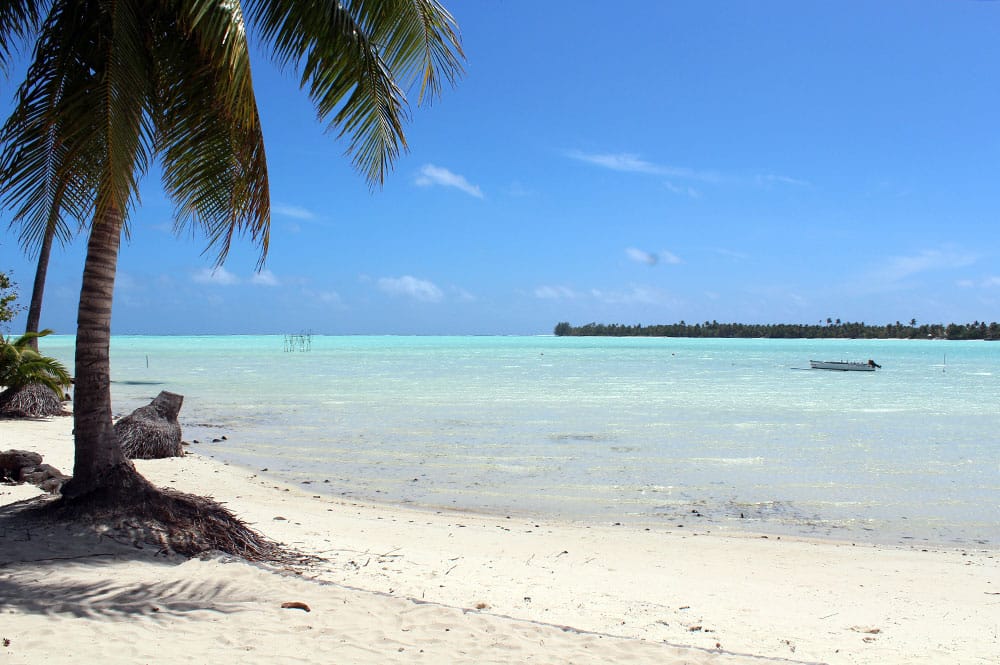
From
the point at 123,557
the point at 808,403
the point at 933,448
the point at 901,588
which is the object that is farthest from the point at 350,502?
the point at 808,403

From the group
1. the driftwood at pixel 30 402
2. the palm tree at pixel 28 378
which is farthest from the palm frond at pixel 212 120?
the driftwood at pixel 30 402

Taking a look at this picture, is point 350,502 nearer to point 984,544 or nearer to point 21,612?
point 21,612

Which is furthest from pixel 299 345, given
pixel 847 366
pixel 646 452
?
pixel 646 452

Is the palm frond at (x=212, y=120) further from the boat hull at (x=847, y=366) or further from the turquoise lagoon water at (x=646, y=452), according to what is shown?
the boat hull at (x=847, y=366)

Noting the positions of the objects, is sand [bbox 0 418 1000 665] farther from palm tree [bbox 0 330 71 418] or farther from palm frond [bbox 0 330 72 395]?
palm tree [bbox 0 330 71 418]

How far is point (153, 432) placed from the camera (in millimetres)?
12008

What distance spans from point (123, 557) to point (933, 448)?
15652 mm

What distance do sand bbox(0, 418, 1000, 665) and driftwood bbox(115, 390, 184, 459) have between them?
3868mm

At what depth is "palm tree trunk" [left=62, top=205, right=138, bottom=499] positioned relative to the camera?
6.20 m

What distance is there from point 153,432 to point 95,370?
20.5 ft

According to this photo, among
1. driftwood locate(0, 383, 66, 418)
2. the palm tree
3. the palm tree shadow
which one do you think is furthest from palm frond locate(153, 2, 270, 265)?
driftwood locate(0, 383, 66, 418)

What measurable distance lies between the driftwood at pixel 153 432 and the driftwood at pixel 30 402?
5245 millimetres

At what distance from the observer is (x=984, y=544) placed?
8.20m

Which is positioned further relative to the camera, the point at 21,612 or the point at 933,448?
the point at 933,448
